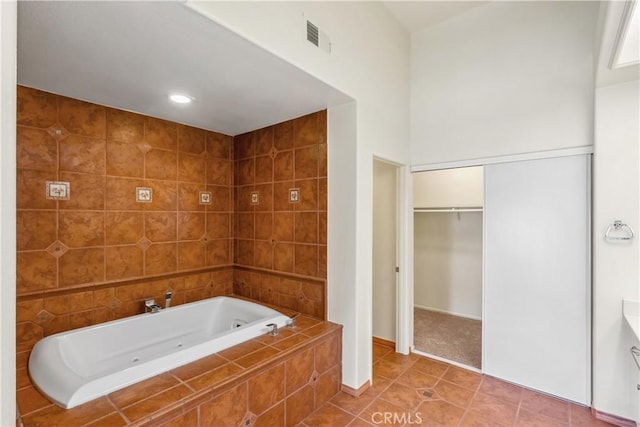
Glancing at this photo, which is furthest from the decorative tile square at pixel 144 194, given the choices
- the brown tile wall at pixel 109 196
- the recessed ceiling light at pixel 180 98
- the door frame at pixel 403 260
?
the door frame at pixel 403 260

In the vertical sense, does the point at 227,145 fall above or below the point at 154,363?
above

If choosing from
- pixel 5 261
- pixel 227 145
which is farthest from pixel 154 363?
pixel 227 145

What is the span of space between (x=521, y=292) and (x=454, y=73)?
2.11 metres

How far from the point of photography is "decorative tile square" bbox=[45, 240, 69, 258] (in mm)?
Answer: 2156

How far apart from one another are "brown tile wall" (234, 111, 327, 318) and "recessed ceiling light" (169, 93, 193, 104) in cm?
85

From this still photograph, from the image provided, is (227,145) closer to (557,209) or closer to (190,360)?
(190,360)

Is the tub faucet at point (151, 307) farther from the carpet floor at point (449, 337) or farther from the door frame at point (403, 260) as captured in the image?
the carpet floor at point (449, 337)

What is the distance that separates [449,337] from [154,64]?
151 inches

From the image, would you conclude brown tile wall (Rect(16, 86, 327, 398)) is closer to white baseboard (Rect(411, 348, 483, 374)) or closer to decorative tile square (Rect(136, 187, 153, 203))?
decorative tile square (Rect(136, 187, 153, 203))

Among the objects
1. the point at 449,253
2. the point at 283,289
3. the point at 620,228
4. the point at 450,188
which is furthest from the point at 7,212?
the point at 449,253

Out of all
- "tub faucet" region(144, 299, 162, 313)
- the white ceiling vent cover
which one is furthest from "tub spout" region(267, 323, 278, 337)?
the white ceiling vent cover

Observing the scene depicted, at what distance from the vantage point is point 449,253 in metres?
4.20

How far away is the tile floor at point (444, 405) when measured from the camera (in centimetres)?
204

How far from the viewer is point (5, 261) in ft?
2.41
